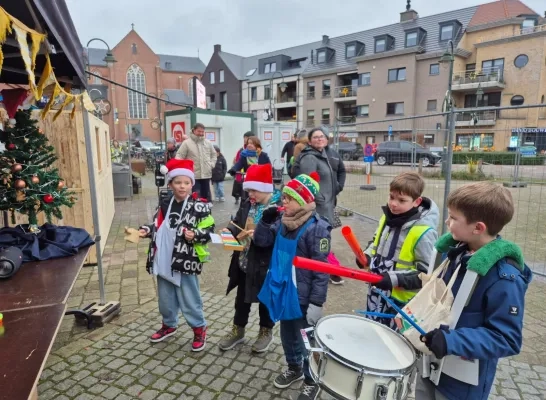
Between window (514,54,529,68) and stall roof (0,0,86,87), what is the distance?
3422 cm

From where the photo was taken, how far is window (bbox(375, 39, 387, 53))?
34.6 meters

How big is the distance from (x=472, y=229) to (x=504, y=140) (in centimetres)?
572

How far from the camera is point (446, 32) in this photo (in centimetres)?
3170

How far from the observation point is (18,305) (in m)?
2.25

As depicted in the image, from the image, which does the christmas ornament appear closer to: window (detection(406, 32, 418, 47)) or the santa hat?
the santa hat

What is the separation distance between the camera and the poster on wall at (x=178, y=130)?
12117 millimetres

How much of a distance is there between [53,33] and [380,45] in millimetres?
37426

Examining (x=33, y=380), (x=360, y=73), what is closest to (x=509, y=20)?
(x=360, y=73)

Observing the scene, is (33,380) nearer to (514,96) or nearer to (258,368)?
(258,368)

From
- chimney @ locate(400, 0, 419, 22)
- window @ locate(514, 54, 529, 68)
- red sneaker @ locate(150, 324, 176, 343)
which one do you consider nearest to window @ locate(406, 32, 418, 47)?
chimney @ locate(400, 0, 419, 22)

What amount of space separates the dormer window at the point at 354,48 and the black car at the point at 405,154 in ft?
108

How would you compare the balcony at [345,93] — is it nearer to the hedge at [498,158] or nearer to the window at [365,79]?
the window at [365,79]

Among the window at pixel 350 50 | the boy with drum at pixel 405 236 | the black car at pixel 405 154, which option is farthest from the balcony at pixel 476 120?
the window at pixel 350 50

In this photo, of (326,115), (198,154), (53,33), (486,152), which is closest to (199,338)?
(53,33)
